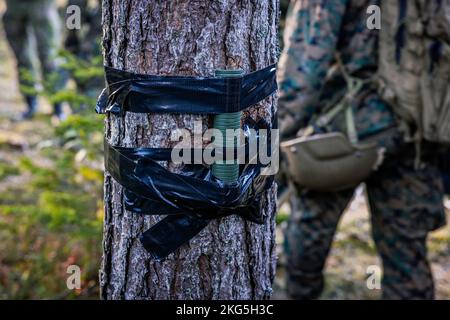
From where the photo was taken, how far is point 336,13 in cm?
272

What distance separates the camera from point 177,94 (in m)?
1.37

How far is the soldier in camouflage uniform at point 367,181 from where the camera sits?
277 centimetres

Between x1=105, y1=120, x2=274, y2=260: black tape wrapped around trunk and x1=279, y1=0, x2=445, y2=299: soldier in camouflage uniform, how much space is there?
138 centimetres

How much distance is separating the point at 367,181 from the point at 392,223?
0.29 metres

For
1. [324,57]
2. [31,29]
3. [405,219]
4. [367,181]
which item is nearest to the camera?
[324,57]

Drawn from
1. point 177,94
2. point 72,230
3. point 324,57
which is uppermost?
point 324,57

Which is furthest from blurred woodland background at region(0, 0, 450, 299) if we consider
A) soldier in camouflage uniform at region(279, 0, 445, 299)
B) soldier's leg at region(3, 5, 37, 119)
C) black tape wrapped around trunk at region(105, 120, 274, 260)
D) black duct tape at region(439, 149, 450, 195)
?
soldier's leg at region(3, 5, 37, 119)

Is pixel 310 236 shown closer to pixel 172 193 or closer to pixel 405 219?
pixel 405 219

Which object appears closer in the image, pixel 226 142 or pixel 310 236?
pixel 226 142

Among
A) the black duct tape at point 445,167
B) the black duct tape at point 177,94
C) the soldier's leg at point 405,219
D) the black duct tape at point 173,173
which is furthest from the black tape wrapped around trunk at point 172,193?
the black duct tape at point 445,167

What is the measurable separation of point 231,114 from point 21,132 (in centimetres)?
626

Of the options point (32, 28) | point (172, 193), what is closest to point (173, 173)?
point (172, 193)

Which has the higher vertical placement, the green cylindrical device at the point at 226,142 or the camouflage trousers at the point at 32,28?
the camouflage trousers at the point at 32,28

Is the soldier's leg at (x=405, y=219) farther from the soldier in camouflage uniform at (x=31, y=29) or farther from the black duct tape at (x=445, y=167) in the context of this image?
the soldier in camouflage uniform at (x=31, y=29)
